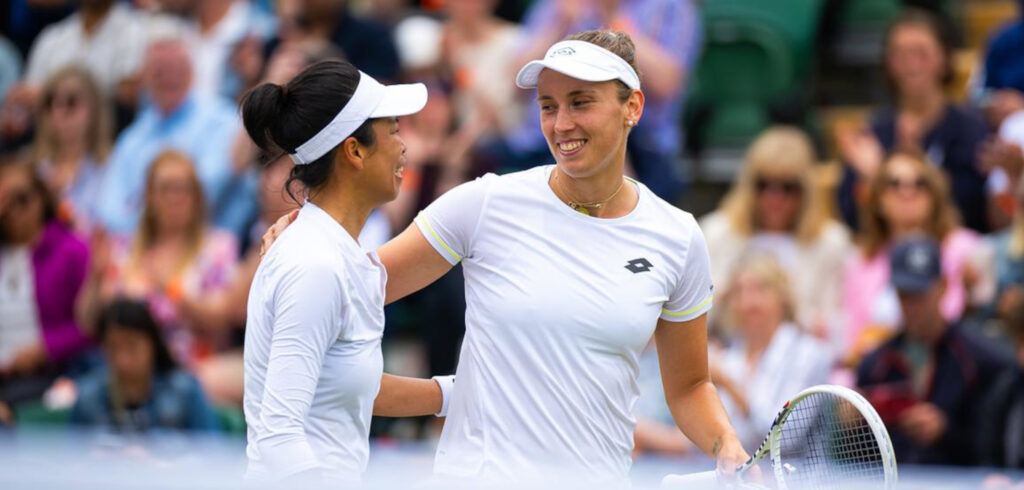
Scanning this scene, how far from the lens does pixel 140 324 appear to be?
687cm

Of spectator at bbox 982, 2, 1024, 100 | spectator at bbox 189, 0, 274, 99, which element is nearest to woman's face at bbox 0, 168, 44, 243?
spectator at bbox 189, 0, 274, 99

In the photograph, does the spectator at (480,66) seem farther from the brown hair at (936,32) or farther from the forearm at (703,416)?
the forearm at (703,416)

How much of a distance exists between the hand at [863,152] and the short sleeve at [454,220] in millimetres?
3939

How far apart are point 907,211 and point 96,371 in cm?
Answer: 393

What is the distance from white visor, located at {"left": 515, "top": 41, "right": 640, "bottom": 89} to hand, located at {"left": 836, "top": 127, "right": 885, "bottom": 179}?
3.86 metres

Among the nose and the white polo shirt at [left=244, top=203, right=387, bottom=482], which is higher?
the nose

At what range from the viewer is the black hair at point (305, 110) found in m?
3.43

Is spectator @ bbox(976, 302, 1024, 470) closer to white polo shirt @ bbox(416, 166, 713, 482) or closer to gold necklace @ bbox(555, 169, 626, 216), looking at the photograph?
white polo shirt @ bbox(416, 166, 713, 482)

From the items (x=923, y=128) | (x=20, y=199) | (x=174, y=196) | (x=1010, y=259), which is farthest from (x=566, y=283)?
(x=20, y=199)

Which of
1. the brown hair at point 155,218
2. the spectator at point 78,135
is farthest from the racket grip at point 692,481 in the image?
the spectator at point 78,135

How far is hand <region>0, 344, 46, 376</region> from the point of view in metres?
7.98

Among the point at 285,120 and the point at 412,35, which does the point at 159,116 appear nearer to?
the point at 412,35

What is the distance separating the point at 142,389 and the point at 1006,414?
3641mm

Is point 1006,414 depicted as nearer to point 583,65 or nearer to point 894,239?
point 894,239
